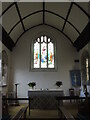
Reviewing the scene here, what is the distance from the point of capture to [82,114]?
4609 millimetres

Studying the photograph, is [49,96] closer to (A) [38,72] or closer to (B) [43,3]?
(A) [38,72]

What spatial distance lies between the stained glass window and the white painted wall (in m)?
0.35

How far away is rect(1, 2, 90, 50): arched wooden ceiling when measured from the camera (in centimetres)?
684

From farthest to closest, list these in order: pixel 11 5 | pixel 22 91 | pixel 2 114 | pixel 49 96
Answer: pixel 22 91
pixel 49 96
pixel 11 5
pixel 2 114

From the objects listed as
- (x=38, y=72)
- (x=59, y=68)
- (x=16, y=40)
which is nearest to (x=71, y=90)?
(x=59, y=68)

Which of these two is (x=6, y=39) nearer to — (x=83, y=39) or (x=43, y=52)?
(x=43, y=52)

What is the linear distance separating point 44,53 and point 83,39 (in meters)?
2.64

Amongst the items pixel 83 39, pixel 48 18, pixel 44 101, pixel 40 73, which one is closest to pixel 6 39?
pixel 48 18

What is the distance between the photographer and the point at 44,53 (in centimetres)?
991

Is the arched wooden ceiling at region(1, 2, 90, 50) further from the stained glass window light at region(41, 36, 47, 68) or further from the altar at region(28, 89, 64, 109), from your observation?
the altar at region(28, 89, 64, 109)

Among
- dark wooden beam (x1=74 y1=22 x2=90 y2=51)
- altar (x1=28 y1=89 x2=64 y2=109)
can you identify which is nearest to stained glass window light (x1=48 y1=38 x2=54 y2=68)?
dark wooden beam (x1=74 y1=22 x2=90 y2=51)

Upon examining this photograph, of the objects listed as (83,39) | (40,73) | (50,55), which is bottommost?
(40,73)

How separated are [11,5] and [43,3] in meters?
1.54

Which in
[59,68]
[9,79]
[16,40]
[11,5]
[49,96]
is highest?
[11,5]
